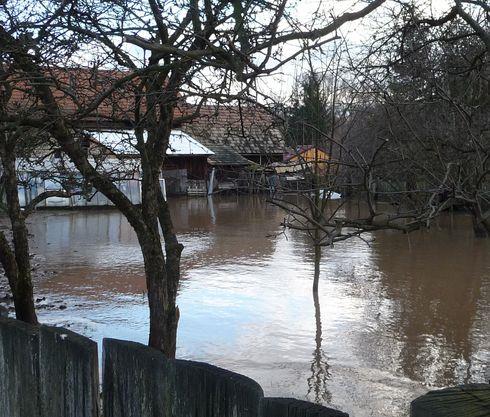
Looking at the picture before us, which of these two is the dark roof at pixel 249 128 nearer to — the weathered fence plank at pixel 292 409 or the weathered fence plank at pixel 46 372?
the weathered fence plank at pixel 46 372

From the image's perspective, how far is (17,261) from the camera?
6.39 meters

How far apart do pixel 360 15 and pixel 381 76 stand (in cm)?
313

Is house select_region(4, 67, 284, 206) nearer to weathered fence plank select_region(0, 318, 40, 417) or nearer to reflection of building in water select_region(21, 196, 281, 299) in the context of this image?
weathered fence plank select_region(0, 318, 40, 417)

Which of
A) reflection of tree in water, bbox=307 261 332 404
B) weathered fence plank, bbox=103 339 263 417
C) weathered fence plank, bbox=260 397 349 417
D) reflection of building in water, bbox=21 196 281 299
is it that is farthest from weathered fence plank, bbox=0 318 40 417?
reflection of building in water, bbox=21 196 281 299

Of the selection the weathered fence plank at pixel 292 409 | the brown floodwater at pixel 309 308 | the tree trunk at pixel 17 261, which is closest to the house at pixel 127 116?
the tree trunk at pixel 17 261

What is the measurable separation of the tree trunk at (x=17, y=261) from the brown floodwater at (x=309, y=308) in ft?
9.15

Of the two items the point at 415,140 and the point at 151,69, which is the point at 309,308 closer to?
the point at 415,140

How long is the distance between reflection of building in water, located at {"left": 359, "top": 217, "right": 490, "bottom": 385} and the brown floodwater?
26 millimetres

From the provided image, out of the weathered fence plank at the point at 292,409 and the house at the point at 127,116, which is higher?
the house at the point at 127,116

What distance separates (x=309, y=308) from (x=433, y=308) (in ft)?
7.49

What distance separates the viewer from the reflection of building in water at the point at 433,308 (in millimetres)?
8438

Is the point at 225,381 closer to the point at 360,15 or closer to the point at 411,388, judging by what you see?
the point at 360,15

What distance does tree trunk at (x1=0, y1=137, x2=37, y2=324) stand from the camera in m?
6.20

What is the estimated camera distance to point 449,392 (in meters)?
1.55
